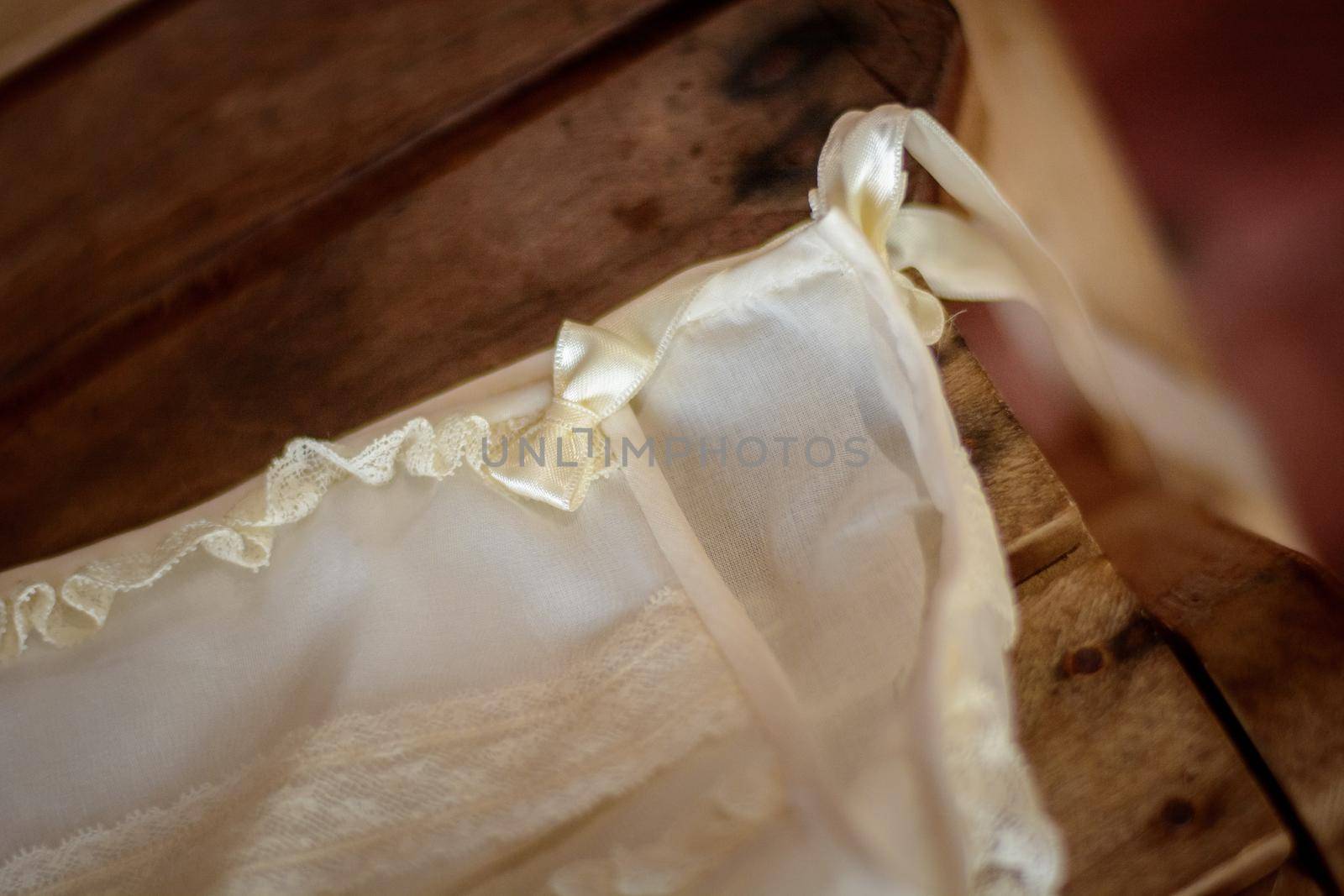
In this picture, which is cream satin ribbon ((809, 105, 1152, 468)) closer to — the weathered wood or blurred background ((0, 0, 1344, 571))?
blurred background ((0, 0, 1344, 571))

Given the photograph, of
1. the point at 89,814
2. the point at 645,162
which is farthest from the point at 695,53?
the point at 89,814

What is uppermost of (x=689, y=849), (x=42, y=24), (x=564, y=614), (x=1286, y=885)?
(x=42, y=24)

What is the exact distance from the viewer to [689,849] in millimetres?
443

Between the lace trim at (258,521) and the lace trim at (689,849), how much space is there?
23 centimetres

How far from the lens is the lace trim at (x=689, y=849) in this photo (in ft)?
1.43

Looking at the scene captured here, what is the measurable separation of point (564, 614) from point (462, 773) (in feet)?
0.35

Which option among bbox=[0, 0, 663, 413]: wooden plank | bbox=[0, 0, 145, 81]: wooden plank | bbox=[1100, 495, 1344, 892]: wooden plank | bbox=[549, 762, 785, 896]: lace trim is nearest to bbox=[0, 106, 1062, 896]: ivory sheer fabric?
bbox=[549, 762, 785, 896]: lace trim

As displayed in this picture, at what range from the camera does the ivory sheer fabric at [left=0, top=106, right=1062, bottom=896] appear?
0.47 metres

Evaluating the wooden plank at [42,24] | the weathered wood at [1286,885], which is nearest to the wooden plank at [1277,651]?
the weathered wood at [1286,885]

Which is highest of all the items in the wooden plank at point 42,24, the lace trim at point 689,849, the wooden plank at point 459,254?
the wooden plank at point 42,24

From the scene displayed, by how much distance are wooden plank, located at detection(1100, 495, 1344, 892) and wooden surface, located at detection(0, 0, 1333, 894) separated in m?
0.09

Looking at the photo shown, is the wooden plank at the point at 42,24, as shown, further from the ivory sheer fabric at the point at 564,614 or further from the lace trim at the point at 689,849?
the lace trim at the point at 689,849

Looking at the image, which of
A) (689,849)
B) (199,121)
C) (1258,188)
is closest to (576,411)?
(689,849)

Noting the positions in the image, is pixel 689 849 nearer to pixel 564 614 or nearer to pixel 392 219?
pixel 564 614
